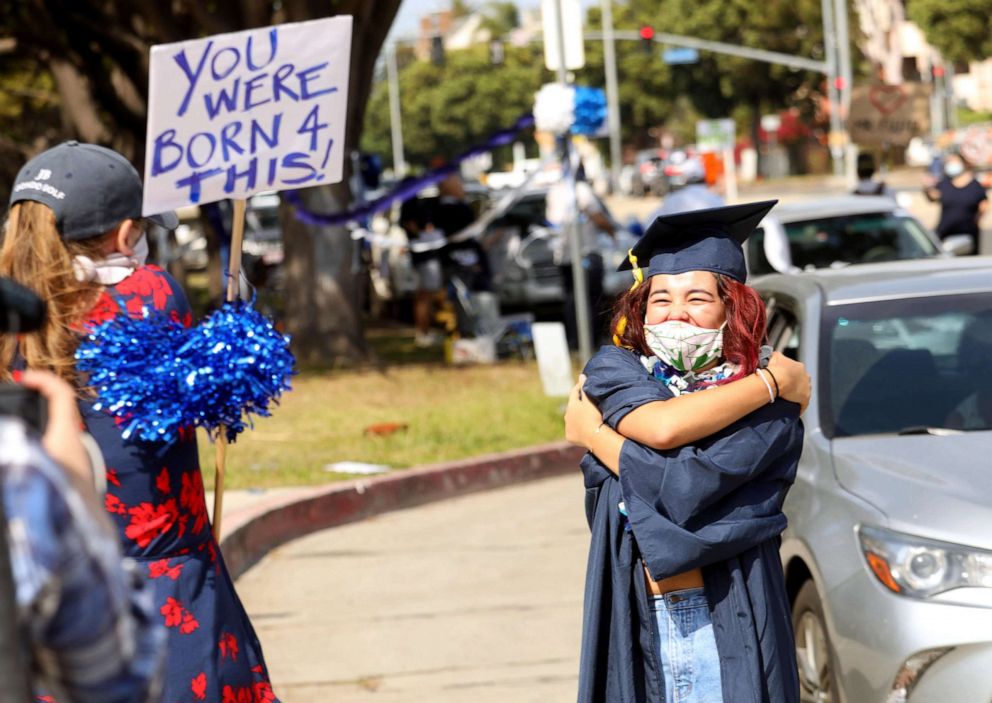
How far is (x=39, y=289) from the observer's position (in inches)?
135

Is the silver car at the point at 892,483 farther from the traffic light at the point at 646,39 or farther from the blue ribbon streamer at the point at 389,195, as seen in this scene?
the traffic light at the point at 646,39

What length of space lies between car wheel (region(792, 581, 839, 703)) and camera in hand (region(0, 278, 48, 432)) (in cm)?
333

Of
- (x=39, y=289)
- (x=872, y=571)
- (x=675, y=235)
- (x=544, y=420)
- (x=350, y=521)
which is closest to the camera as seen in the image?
(x=39, y=289)

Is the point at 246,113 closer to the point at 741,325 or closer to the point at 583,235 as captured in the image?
the point at 741,325

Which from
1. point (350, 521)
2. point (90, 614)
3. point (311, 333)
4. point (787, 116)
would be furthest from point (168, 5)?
point (787, 116)

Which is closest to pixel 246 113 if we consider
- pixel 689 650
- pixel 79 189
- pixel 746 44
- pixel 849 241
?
pixel 79 189

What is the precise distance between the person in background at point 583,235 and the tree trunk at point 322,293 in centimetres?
206

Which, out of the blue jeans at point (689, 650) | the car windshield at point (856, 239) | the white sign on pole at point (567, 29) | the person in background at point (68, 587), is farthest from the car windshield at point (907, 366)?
the white sign on pole at point (567, 29)

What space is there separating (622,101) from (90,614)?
87450 millimetres

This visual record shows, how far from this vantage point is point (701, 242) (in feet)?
12.1

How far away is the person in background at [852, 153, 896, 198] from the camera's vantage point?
15.3 metres

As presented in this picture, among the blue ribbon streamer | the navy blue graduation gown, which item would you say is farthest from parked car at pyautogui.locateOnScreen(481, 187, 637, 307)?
the navy blue graduation gown

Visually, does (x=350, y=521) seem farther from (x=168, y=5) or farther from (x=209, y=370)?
(x=168, y=5)

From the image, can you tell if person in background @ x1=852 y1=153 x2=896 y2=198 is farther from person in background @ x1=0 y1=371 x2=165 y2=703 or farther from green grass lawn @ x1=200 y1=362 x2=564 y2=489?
person in background @ x1=0 y1=371 x2=165 y2=703
